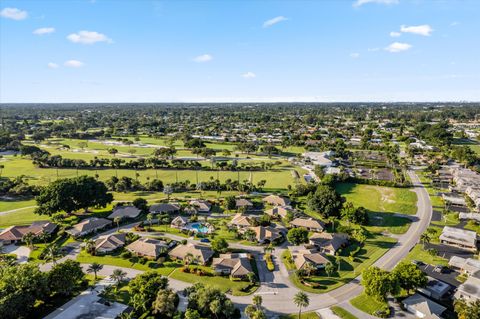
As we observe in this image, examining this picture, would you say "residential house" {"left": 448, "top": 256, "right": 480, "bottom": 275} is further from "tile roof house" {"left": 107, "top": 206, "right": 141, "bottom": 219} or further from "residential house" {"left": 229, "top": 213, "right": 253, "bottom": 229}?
"tile roof house" {"left": 107, "top": 206, "right": 141, "bottom": 219}

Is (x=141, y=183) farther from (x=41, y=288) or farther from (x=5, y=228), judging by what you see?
(x=41, y=288)

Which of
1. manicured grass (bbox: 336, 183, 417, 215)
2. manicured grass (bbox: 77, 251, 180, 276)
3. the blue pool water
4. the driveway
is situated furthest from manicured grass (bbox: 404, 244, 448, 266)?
the driveway

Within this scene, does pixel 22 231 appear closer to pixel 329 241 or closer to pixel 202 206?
pixel 202 206

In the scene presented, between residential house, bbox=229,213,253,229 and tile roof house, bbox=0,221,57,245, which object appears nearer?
tile roof house, bbox=0,221,57,245

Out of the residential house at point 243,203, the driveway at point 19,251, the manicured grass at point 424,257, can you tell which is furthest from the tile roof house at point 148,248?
the manicured grass at point 424,257

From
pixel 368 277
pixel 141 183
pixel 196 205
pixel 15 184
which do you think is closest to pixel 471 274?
pixel 368 277

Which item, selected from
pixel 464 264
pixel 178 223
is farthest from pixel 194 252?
pixel 464 264
